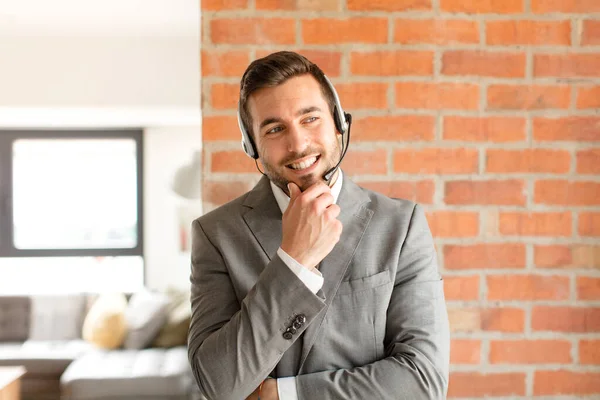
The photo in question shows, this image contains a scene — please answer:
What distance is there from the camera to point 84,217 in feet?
20.0

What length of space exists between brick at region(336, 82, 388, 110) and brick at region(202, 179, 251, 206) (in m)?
0.37

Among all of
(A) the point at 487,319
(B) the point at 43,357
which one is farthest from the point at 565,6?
(B) the point at 43,357

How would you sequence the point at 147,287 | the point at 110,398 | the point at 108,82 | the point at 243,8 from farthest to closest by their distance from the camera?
1. the point at 147,287
2. the point at 108,82
3. the point at 110,398
4. the point at 243,8

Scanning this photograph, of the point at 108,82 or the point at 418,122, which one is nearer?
the point at 418,122

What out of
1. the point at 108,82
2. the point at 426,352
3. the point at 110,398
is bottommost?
the point at 110,398

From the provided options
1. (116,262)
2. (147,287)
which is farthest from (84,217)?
(147,287)

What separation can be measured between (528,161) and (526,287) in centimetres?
37

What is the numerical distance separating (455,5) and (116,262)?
5.30 m

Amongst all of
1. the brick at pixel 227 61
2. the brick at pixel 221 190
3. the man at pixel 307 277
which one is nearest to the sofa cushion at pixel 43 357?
the brick at pixel 221 190

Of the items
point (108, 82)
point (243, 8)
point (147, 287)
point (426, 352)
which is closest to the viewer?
point (426, 352)

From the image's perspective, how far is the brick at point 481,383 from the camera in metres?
1.62

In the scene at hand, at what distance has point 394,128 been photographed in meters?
1.60

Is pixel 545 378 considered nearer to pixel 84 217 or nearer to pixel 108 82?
pixel 108 82

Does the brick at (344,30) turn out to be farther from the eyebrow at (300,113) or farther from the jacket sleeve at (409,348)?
the jacket sleeve at (409,348)
